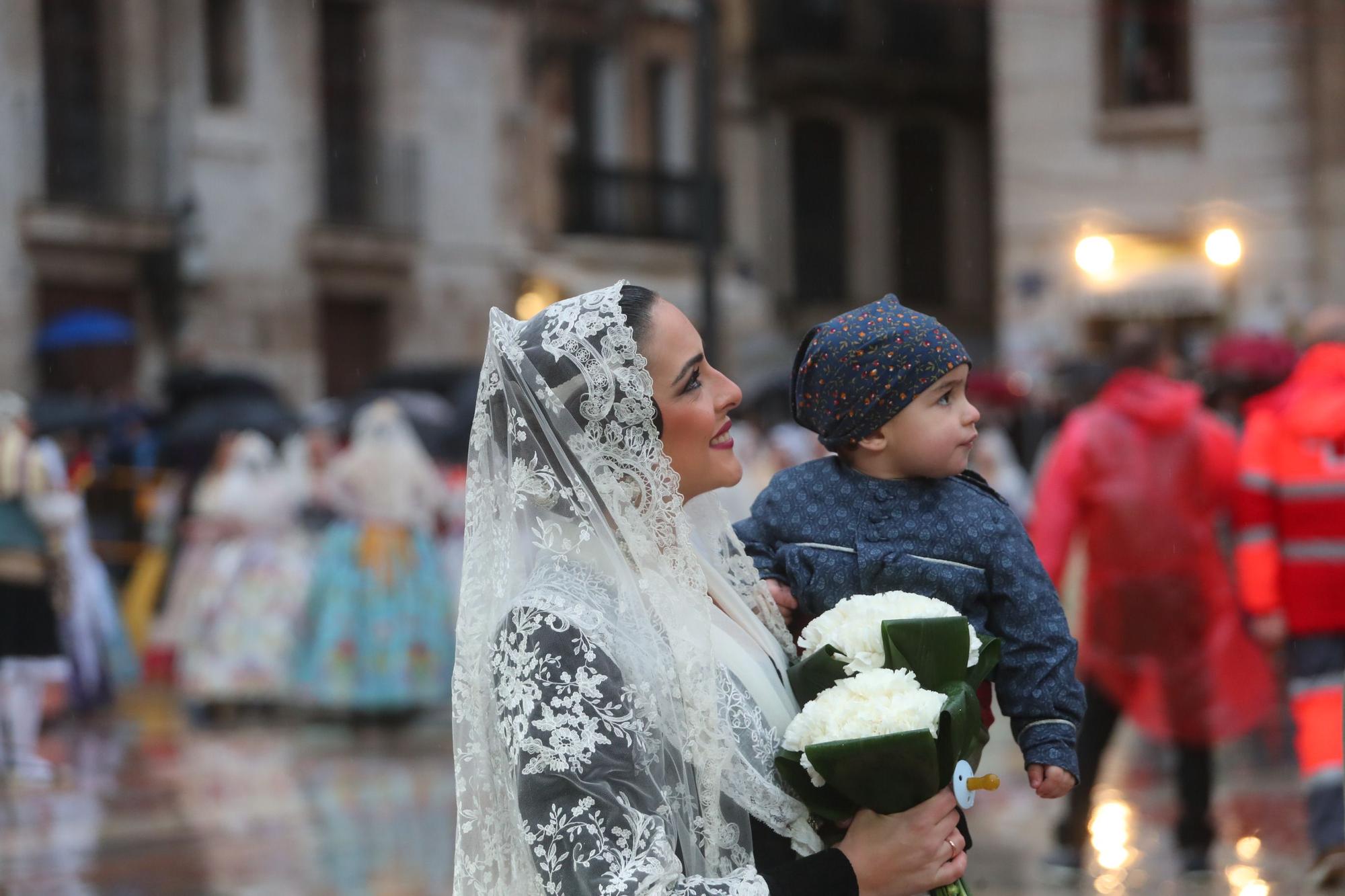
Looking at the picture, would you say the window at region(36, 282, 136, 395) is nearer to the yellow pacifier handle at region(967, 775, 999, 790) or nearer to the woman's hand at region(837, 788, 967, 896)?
the yellow pacifier handle at region(967, 775, 999, 790)

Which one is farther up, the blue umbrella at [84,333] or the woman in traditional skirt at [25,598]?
the blue umbrella at [84,333]

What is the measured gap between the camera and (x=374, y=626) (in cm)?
1127

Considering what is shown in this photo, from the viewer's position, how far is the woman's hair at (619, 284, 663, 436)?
97.8 inches

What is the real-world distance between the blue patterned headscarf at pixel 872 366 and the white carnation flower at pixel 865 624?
388 millimetres

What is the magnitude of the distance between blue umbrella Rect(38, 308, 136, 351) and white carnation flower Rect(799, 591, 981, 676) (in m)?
16.5

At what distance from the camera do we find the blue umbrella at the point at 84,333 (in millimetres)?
17875

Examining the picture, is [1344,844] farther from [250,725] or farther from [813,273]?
[813,273]

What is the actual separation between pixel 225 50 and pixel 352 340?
3.95 metres

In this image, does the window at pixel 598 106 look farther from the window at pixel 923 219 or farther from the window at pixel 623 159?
the window at pixel 923 219

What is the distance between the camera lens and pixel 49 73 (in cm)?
2014

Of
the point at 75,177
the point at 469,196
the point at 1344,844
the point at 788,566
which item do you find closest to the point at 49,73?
the point at 75,177

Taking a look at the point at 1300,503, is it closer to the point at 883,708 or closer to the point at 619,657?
the point at 883,708

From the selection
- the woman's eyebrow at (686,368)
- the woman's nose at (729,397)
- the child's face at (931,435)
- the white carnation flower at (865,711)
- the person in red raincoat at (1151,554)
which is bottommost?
the person in red raincoat at (1151,554)

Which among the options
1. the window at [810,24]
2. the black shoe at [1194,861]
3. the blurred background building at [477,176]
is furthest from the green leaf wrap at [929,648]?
the window at [810,24]
